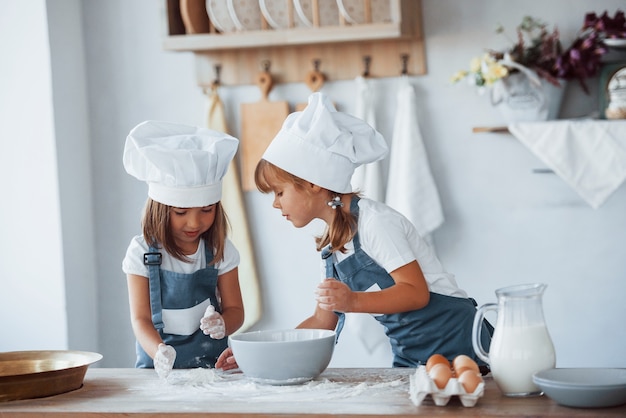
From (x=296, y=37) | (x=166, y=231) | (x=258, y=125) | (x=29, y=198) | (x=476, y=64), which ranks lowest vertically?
(x=166, y=231)

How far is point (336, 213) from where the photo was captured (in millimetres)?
1745

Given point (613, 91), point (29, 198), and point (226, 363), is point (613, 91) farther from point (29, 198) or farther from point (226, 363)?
point (29, 198)

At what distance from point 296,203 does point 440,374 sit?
0.64m

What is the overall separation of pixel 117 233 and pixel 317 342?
1731 mm

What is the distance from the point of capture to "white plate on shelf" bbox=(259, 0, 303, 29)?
265 cm

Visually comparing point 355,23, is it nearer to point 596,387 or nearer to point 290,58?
point 290,58

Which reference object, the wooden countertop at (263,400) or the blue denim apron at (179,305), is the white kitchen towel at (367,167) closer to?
the blue denim apron at (179,305)

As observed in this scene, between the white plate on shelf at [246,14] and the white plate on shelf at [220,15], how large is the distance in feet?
0.06

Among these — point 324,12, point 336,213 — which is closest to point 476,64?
point 324,12

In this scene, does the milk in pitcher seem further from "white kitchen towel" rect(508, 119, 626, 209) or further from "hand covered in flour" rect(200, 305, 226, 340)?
"white kitchen towel" rect(508, 119, 626, 209)

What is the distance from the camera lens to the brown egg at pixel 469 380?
1160mm

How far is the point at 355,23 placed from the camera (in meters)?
2.58

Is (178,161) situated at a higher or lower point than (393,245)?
higher

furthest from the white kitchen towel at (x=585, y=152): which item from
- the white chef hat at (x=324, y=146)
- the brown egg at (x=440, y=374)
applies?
the brown egg at (x=440, y=374)
